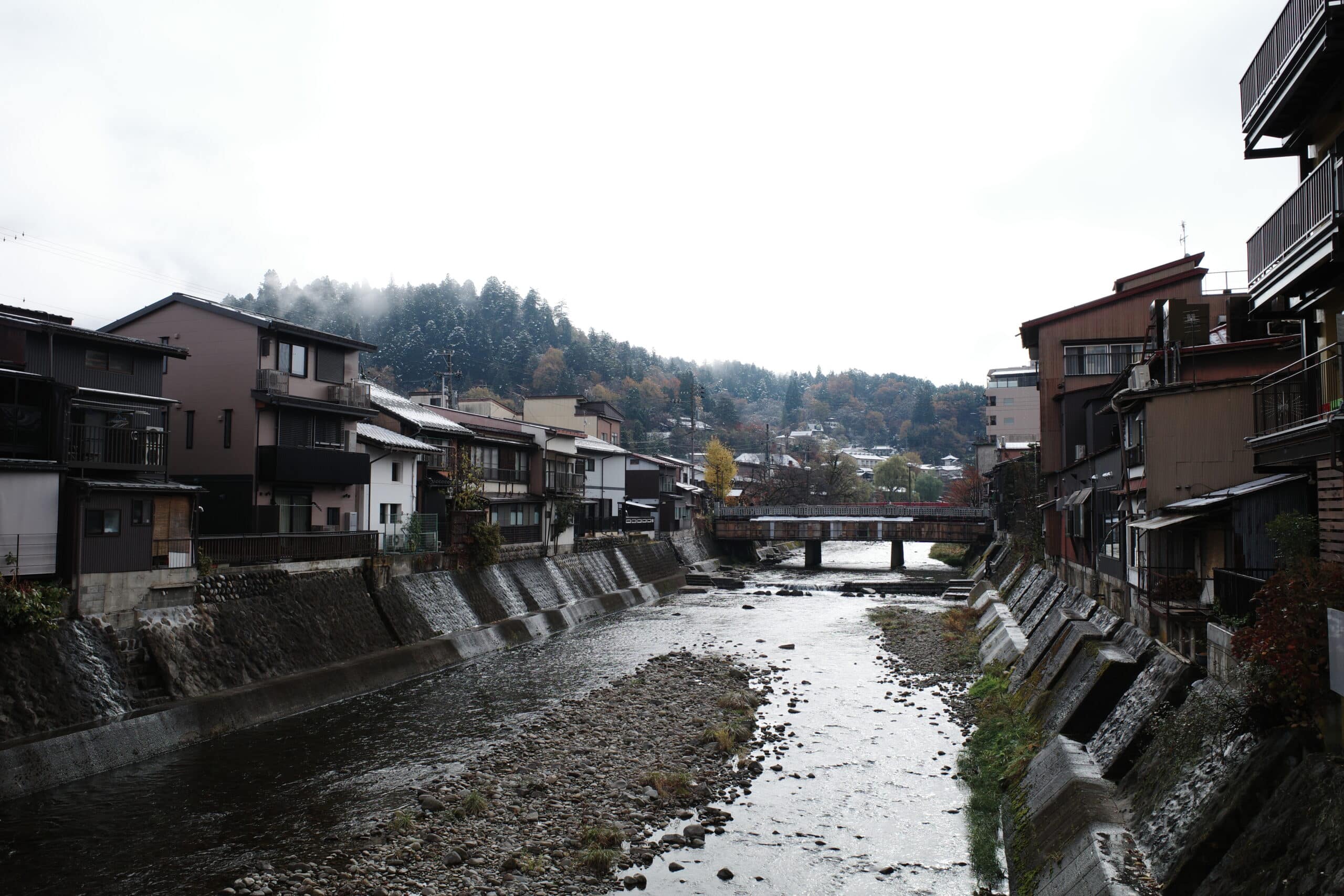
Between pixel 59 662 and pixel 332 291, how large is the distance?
17815 cm

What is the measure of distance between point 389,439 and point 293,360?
4498mm

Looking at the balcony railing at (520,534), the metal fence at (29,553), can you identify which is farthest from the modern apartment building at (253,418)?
the balcony railing at (520,534)

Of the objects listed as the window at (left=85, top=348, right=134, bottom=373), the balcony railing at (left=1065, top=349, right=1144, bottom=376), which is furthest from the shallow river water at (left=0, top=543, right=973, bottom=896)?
the balcony railing at (left=1065, top=349, right=1144, bottom=376)

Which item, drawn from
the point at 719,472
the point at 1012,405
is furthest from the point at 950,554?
the point at 719,472

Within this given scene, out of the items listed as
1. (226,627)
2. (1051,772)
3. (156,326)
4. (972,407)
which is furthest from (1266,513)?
(972,407)

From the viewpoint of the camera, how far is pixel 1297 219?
11977 mm

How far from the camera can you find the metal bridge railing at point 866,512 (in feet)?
211

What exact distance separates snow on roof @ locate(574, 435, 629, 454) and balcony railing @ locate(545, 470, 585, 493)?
289 cm

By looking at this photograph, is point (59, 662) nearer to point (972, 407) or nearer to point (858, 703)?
point (858, 703)

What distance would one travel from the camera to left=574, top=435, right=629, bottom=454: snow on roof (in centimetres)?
5384

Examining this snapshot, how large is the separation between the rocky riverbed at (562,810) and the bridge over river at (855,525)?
1645 inches

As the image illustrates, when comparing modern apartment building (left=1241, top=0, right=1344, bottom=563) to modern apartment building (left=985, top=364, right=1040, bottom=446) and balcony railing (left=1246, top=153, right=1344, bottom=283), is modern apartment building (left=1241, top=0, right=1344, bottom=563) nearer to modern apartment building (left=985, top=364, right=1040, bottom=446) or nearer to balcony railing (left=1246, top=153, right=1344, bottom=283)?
balcony railing (left=1246, top=153, right=1344, bottom=283)

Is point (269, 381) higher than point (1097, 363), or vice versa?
point (1097, 363)

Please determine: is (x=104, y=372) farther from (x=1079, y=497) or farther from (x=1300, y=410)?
(x=1079, y=497)
